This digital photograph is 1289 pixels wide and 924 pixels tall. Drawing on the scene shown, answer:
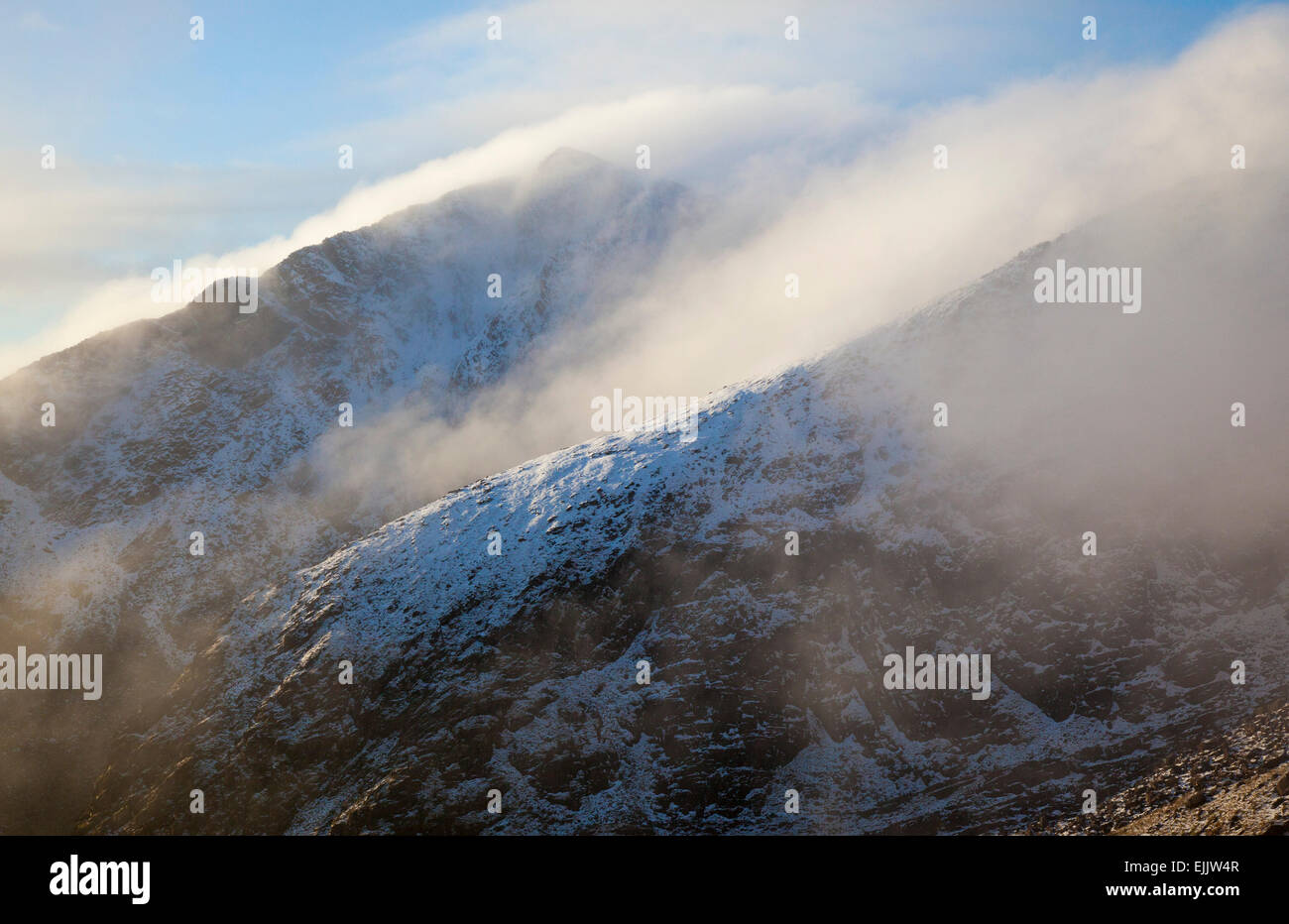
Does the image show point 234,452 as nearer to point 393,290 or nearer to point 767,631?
point 393,290

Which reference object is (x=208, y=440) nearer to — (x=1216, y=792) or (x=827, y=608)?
(x=827, y=608)

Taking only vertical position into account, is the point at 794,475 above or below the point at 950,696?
above

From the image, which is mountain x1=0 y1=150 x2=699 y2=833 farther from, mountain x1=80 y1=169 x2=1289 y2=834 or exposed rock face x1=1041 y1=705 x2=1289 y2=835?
exposed rock face x1=1041 y1=705 x2=1289 y2=835

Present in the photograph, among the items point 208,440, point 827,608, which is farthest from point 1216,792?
point 208,440

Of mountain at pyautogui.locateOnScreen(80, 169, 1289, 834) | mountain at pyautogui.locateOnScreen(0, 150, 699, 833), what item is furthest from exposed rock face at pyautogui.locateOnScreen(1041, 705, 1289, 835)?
mountain at pyautogui.locateOnScreen(0, 150, 699, 833)
